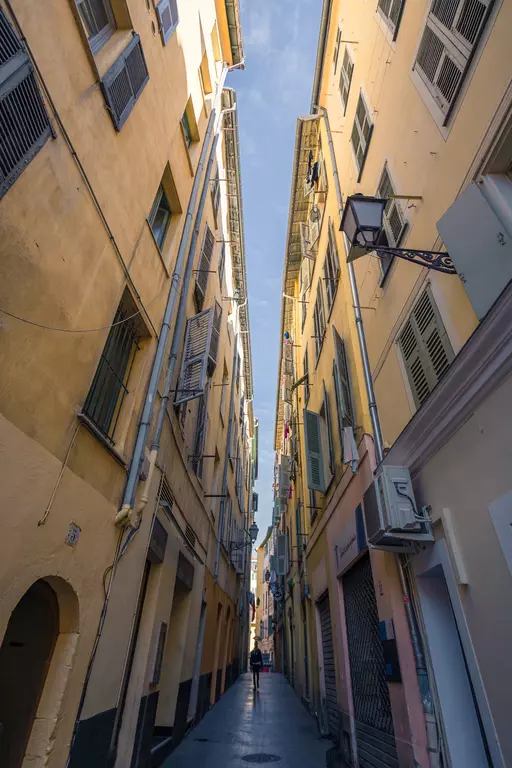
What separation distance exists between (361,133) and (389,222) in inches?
127

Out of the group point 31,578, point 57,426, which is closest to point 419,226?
point 57,426

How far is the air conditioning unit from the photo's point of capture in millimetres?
4355

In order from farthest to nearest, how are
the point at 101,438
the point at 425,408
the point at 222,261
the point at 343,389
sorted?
the point at 222,261, the point at 343,389, the point at 101,438, the point at 425,408

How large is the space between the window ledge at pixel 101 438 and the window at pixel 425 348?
3.50 metres

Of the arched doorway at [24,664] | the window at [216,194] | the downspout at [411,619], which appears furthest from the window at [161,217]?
the arched doorway at [24,664]

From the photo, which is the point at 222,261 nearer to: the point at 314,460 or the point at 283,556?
the point at 314,460

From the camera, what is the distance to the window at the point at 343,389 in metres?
7.27

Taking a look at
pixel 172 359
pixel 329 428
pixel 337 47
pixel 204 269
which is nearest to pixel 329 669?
pixel 329 428

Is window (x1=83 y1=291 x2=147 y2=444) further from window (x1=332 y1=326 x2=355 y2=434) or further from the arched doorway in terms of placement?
window (x1=332 y1=326 x2=355 y2=434)

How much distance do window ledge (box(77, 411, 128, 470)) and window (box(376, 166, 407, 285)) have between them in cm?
474

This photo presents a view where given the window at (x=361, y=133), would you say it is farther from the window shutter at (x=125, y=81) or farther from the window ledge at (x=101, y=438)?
the window ledge at (x=101, y=438)

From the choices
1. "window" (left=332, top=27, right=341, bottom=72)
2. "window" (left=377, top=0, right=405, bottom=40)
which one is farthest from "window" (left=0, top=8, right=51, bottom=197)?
"window" (left=332, top=27, right=341, bottom=72)

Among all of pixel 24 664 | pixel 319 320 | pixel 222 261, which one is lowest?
pixel 24 664

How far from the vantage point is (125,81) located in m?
5.48
